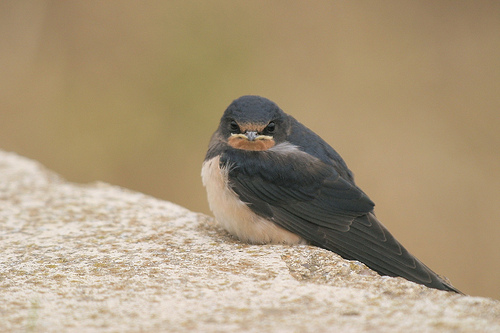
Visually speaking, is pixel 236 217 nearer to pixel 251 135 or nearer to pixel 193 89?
pixel 251 135

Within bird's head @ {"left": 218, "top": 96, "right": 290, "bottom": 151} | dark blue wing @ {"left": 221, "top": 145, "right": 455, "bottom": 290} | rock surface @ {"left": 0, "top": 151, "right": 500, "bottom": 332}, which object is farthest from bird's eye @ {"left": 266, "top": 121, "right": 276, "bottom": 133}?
→ rock surface @ {"left": 0, "top": 151, "right": 500, "bottom": 332}

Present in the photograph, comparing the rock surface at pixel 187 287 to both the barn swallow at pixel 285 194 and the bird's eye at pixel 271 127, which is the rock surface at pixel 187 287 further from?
the bird's eye at pixel 271 127

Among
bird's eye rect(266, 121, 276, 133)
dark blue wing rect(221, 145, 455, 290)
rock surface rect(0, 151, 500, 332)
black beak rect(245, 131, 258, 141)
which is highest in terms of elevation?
bird's eye rect(266, 121, 276, 133)

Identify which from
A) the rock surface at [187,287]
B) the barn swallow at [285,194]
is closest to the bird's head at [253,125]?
the barn swallow at [285,194]

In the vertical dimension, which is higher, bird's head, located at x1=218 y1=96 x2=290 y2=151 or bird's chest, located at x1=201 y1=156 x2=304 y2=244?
bird's head, located at x1=218 y1=96 x2=290 y2=151

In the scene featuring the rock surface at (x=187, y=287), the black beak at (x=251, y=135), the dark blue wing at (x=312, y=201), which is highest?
the black beak at (x=251, y=135)

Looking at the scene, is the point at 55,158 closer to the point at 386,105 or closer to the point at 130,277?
the point at 386,105

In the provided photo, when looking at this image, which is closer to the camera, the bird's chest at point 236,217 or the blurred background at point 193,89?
the bird's chest at point 236,217

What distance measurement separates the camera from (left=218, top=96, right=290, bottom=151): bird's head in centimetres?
304

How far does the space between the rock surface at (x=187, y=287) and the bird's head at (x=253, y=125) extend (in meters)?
0.45

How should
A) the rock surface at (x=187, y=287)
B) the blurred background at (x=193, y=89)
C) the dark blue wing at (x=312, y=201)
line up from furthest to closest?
the blurred background at (x=193, y=89) → the dark blue wing at (x=312, y=201) → the rock surface at (x=187, y=287)

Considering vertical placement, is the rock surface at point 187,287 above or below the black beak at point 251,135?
below

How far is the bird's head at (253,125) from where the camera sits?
3.04 metres

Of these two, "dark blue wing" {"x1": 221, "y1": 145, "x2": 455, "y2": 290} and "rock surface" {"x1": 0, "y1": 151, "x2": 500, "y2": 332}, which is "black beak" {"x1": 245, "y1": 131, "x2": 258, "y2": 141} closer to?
"dark blue wing" {"x1": 221, "y1": 145, "x2": 455, "y2": 290}
